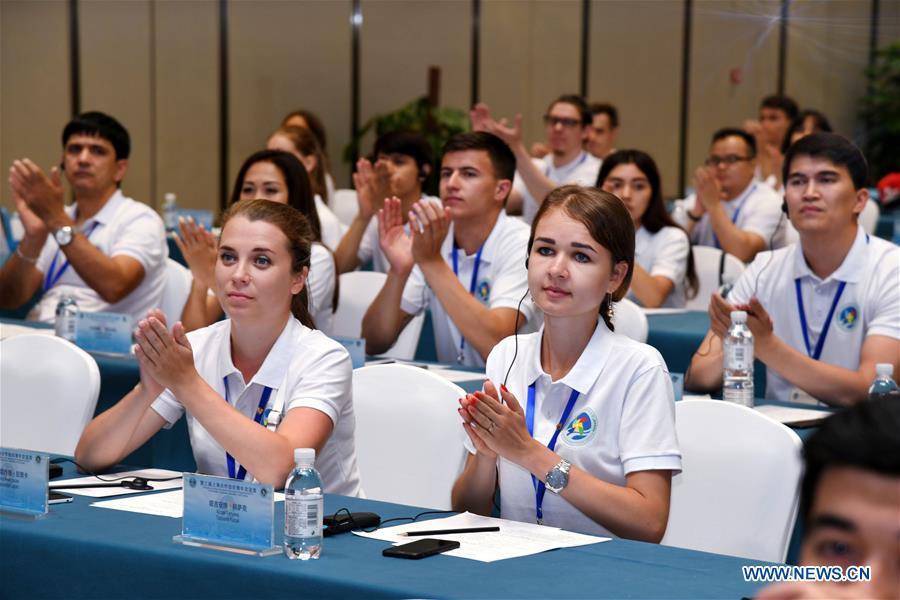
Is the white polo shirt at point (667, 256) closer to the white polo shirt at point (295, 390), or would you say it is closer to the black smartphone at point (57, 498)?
the white polo shirt at point (295, 390)

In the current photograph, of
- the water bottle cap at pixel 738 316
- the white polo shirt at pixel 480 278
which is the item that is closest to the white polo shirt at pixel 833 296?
the water bottle cap at pixel 738 316

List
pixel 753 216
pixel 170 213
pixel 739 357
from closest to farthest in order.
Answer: pixel 739 357, pixel 753 216, pixel 170 213

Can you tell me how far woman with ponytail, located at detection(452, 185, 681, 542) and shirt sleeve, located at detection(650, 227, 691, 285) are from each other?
3.03 m

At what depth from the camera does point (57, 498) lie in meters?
2.46

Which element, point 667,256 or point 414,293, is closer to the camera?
point 414,293

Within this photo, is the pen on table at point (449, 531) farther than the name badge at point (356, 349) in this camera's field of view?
No

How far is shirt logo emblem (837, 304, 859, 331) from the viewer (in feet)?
12.4

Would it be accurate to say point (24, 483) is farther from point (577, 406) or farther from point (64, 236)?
point (64, 236)

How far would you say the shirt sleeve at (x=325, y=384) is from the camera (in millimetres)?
2729

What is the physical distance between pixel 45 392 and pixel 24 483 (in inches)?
41.5

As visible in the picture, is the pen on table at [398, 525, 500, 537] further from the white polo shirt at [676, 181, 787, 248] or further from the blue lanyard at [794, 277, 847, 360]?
the white polo shirt at [676, 181, 787, 248]

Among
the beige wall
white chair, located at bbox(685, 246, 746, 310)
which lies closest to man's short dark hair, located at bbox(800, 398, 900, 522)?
white chair, located at bbox(685, 246, 746, 310)

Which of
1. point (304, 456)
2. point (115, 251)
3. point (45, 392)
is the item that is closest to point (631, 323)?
point (45, 392)

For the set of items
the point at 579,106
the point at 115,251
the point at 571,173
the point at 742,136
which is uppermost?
the point at 579,106
